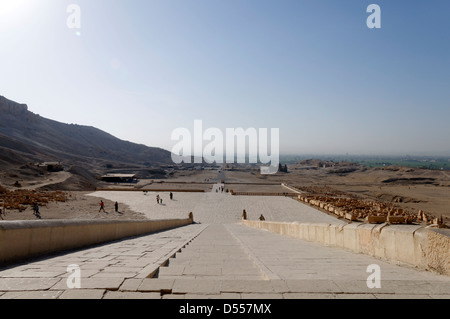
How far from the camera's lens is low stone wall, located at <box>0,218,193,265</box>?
146 inches

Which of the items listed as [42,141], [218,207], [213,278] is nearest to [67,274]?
[213,278]

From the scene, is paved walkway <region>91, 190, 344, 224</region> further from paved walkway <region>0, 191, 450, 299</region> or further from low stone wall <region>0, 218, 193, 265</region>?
paved walkway <region>0, 191, 450, 299</region>

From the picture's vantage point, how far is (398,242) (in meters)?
4.00

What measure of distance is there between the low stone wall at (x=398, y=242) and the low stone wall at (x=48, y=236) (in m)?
4.76

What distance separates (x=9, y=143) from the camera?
59.3 m

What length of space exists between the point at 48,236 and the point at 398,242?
5.00 metres

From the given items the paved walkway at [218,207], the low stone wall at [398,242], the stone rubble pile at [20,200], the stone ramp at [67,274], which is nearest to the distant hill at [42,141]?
the stone rubble pile at [20,200]

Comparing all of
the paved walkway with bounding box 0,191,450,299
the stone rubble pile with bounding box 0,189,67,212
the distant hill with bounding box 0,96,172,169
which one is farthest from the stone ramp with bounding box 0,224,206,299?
the distant hill with bounding box 0,96,172,169

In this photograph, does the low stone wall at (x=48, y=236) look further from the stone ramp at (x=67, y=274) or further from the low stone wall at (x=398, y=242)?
the low stone wall at (x=398, y=242)

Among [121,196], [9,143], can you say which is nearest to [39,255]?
[121,196]

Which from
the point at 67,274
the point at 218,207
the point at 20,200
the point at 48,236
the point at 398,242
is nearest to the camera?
the point at 67,274

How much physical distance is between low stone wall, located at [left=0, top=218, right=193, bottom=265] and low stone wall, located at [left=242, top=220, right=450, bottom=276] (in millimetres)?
4761

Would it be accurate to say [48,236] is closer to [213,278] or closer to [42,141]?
[213,278]
